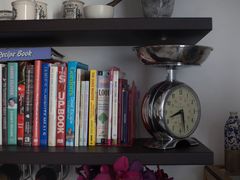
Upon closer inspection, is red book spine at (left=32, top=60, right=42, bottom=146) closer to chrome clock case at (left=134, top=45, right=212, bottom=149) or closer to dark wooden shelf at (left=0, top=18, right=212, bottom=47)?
dark wooden shelf at (left=0, top=18, right=212, bottom=47)

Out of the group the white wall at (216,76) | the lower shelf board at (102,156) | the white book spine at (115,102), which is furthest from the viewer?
the white wall at (216,76)

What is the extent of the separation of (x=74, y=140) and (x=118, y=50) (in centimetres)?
41

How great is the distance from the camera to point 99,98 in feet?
3.65

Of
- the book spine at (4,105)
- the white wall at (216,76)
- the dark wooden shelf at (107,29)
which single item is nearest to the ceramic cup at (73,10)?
the dark wooden shelf at (107,29)

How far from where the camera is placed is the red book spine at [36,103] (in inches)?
43.0

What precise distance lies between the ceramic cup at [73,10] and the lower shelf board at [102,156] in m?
0.45

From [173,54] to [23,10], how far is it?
1.66 ft

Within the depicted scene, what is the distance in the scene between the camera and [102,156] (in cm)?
100

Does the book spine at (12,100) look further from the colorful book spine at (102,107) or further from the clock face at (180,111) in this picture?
the clock face at (180,111)

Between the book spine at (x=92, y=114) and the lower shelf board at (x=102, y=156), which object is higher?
the book spine at (x=92, y=114)

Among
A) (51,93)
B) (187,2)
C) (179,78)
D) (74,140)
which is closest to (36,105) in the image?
(51,93)

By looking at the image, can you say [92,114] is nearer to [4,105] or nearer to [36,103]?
[36,103]

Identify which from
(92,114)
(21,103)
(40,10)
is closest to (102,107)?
(92,114)

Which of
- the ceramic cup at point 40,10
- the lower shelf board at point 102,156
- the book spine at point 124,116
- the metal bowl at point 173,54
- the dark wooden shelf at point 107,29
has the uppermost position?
the ceramic cup at point 40,10
